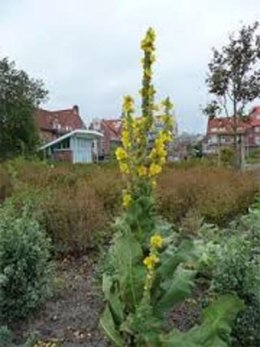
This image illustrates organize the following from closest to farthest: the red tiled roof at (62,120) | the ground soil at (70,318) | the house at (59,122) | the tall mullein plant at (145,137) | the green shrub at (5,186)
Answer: the tall mullein plant at (145,137) < the ground soil at (70,318) < the green shrub at (5,186) < the house at (59,122) < the red tiled roof at (62,120)

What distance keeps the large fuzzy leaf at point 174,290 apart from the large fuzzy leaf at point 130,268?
14 centimetres

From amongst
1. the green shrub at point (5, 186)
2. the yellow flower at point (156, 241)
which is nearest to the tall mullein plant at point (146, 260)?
the yellow flower at point (156, 241)

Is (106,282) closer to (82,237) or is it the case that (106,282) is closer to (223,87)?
(82,237)

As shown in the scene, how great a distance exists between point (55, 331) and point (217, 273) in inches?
51.3

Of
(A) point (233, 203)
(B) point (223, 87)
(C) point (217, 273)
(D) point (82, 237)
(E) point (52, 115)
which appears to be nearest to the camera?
(C) point (217, 273)

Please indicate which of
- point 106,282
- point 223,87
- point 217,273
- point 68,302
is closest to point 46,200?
point 68,302

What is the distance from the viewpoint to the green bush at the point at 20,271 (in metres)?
5.28

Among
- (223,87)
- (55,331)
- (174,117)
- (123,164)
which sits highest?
(223,87)

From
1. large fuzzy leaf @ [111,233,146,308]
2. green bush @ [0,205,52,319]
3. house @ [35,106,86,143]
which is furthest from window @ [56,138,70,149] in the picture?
large fuzzy leaf @ [111,233,146,308]

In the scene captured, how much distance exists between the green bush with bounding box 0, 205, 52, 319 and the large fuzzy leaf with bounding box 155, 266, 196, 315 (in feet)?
6.49

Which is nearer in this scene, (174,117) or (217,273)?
(174,117)

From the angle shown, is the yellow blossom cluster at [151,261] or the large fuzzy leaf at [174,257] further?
the large fuzzy leaf at [174,257]

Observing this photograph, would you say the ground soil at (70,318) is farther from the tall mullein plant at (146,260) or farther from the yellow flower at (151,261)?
the yellow flower at (151,261)

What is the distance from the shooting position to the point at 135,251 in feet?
11.1
